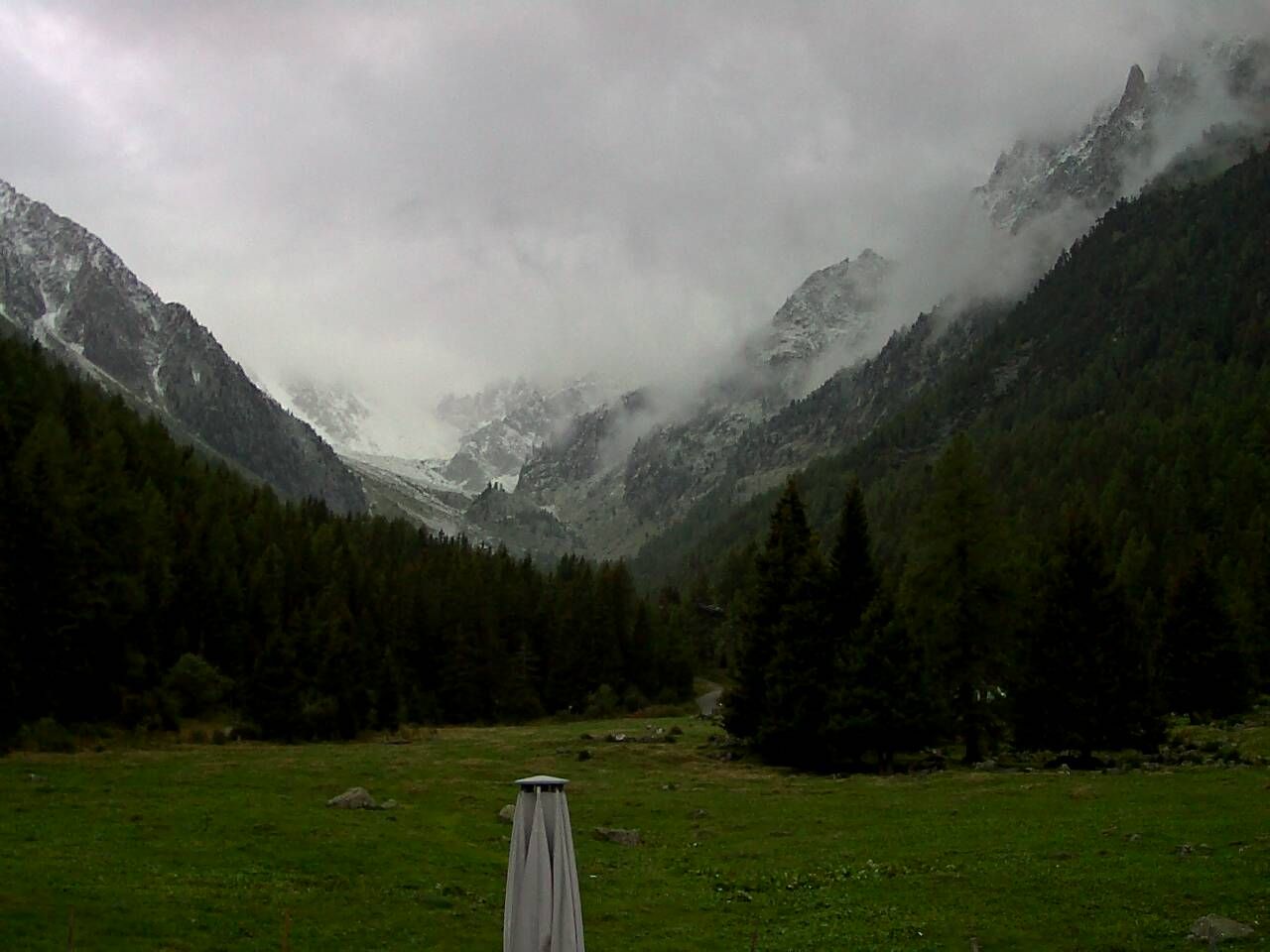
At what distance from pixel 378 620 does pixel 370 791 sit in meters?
53.2

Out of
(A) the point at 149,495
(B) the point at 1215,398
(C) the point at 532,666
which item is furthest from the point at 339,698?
(B) the point at 1215,398

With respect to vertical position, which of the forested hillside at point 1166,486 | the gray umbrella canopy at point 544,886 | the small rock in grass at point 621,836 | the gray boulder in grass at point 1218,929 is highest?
the forested hillside at point 1166,486

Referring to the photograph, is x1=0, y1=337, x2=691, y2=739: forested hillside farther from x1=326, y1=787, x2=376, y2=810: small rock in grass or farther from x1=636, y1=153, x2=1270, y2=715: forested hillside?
x1=326, y1=787, x2=376, y2=810: small rock in grass

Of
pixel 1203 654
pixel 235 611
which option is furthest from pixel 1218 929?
pixel 235 611

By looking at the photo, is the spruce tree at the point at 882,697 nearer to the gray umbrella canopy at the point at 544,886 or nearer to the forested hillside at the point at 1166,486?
the forested hillside at the point at 1166,486

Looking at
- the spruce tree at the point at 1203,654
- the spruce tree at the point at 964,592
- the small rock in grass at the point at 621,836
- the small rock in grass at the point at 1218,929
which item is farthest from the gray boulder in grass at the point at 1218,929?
the spruce tree at the point at 1203,654

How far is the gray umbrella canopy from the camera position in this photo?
11.5 m

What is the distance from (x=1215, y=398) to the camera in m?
159

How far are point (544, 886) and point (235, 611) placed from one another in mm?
72850

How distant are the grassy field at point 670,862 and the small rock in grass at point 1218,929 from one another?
0.95 ft

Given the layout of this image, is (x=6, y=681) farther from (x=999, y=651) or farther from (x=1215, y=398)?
(x=1215, y=398)

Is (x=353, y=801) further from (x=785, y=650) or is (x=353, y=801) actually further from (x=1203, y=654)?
(x=1203, y=654)

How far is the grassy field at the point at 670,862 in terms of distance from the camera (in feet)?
57.5

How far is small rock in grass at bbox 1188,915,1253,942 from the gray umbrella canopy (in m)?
10.7
